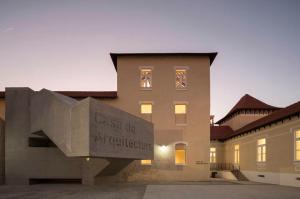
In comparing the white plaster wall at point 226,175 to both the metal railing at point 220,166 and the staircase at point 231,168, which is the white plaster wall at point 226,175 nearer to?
the staircase at point 231,168

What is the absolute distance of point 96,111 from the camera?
14164 mm

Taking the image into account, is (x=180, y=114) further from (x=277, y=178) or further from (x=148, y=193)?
(x=148, y=193)

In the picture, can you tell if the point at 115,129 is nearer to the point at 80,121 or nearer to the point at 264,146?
the point at 80,121

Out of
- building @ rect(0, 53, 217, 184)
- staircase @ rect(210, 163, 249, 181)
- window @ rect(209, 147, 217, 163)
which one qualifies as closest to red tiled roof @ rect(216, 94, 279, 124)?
window @ rect(209, 147, 217, 163)

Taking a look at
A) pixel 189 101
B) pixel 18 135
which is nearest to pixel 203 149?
pixel 189 101

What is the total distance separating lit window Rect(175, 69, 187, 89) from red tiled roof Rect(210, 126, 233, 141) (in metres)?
12.2

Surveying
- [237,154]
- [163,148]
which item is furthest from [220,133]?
[163,148]

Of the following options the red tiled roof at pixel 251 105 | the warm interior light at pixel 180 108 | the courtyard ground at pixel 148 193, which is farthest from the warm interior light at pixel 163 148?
the red tiled roof at pixel 251 105

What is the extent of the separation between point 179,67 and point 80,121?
41.8 feet

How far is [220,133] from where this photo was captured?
1383 inches

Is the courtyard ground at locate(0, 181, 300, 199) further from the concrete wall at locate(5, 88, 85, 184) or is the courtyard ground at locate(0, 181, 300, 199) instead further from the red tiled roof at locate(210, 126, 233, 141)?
the red tiled roof at locate(210, 126, 233, 141)

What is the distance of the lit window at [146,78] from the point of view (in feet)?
80.2

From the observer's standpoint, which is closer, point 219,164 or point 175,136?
point 175,136

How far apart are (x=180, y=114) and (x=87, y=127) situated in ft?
39.5
